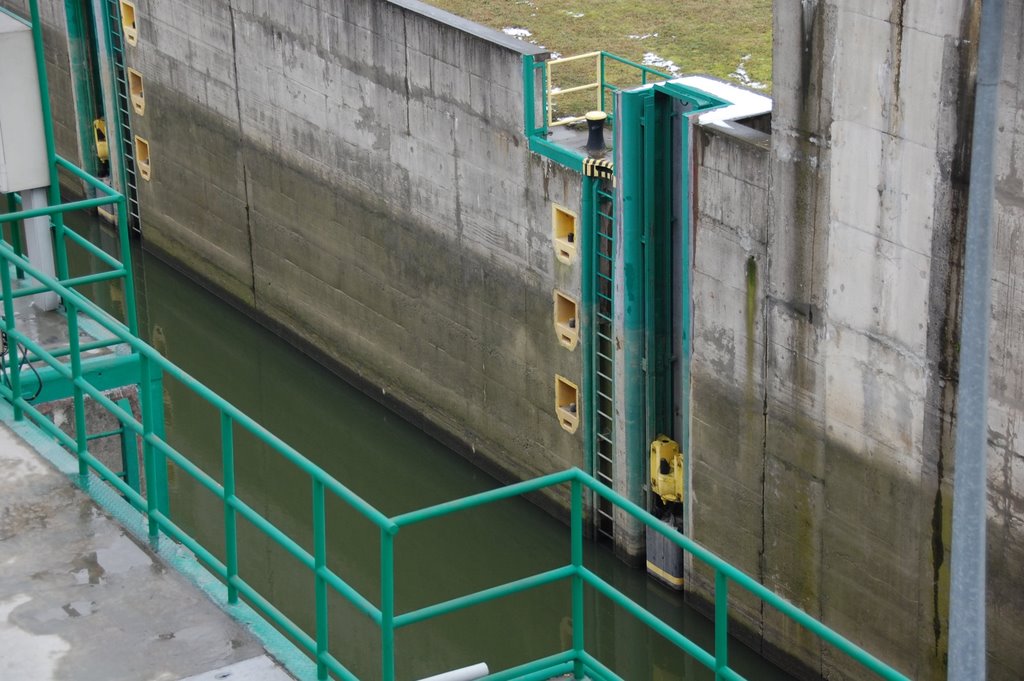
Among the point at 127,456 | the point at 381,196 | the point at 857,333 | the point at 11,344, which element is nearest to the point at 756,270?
the point at 857,333

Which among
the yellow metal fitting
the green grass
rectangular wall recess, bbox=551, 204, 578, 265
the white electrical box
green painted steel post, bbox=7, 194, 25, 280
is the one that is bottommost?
the yellow metal fitting

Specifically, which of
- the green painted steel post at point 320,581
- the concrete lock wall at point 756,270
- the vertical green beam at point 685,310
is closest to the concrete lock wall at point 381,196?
the concrete lock wall at point 756,270

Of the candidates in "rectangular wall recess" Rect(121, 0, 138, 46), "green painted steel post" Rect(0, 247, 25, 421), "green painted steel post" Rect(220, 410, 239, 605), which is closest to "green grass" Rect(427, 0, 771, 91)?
"rectangular wall recess" Rect(121, 0, 138, 46)

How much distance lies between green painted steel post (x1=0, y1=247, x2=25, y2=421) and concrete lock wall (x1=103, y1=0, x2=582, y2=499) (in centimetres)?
529

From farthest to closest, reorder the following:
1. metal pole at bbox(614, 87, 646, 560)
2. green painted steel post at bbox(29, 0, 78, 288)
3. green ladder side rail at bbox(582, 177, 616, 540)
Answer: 1. green ladder side rail at bbox(582, 177, 616, 540)
2. metal pole at bbox(614, 87, 646, 560)
3. green painted steel post at bbox(29, 0, 78, 288)

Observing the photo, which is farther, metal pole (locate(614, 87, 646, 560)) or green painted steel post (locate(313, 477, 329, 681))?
metal pole (locate(614, 87, 646, 560))

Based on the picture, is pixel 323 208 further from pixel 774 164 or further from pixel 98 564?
pixel 98 564

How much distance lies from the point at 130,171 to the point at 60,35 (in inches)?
77.8

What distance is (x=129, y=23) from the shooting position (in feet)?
64.1

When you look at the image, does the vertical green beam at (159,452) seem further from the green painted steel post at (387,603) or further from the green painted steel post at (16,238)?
the green painted steel post at (387,603)

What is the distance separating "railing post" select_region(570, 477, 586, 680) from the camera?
24.0 feet

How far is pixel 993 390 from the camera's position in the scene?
10234 mm

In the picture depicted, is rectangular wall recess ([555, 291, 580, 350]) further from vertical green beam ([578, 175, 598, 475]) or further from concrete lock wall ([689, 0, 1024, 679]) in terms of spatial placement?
concrete lock wall ([689, 0, 1024, 679])

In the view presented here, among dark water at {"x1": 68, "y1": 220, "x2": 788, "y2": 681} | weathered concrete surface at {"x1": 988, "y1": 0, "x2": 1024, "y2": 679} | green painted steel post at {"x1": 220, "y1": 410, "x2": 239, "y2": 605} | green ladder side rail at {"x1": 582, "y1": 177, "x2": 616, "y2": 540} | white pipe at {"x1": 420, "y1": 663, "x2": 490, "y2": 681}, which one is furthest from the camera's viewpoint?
dark water at {"x1": 68, "y1": 220, "x2": 788, "y2": 681}
